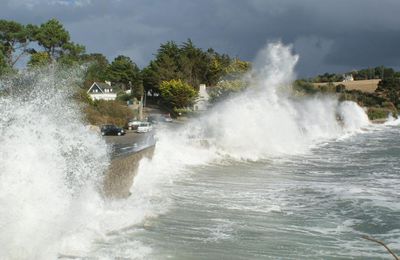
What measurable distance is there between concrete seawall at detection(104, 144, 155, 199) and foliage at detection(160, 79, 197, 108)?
55.8 meters

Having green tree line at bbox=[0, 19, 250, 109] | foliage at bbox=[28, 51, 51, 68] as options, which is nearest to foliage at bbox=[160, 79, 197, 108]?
green tree line at bbox=[0, 19, 250, 109]

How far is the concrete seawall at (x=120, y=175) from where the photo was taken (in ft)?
39.1

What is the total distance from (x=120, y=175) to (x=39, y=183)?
492 centimetres

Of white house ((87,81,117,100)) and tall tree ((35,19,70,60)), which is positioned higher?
tall tree ((35,19,70,60))

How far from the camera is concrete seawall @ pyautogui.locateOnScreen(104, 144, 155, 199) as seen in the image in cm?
1191

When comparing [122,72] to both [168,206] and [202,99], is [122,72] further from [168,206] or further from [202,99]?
[168,206]

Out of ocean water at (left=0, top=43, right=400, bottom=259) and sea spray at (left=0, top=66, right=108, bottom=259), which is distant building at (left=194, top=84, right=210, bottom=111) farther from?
sea spray at (left=0, top=66, right=108, bottom=259)

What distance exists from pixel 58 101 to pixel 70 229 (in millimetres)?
5509

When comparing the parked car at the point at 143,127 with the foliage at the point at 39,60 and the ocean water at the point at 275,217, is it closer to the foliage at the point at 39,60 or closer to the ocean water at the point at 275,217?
the foliage at the point at 39,60

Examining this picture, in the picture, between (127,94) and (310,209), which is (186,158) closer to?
(310,209)

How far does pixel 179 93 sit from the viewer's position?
238ft

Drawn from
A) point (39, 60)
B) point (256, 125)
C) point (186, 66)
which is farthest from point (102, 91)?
point (256, 125)

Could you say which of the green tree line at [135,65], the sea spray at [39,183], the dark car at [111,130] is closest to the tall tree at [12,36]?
the green tree line at [135,65]

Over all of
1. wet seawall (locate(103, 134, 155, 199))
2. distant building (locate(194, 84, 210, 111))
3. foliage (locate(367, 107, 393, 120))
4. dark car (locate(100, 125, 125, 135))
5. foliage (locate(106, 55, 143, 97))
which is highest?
foliage (locate(106, 55, 143, 97))
